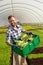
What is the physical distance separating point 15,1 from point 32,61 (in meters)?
13.2

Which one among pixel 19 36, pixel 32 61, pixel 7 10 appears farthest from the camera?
pixel 7 10

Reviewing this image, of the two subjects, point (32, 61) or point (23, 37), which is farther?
point (32, 61)

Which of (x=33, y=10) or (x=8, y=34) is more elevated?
(x=33, y=10)

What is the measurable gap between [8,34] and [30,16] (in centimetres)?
1807

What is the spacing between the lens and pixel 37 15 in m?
25.4

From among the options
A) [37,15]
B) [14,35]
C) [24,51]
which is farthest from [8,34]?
[37,15]

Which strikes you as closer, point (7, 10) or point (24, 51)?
point (24, 51)

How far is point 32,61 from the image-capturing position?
372 inches

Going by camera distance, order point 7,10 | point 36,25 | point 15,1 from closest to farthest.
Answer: point 15,1 < point 7,10 < point 36,25

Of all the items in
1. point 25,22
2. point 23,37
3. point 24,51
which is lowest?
point 24,51

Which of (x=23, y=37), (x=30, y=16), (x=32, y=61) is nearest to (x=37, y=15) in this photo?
(x=30, y=16)

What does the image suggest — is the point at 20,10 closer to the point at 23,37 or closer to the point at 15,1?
the point at 15,1

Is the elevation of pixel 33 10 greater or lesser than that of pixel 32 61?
greater

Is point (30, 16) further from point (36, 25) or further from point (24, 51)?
point (24, 51)
